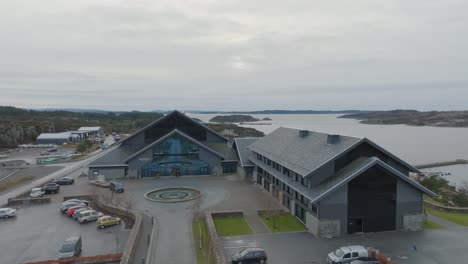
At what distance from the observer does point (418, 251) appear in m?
24.6

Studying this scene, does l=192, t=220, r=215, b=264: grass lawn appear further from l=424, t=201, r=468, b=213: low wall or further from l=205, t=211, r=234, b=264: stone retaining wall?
l=424, t=201, r=468, b=213: low wall

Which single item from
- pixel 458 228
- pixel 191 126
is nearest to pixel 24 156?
pixel 191 126

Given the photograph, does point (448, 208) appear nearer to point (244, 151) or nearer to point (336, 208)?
point (336, 208)

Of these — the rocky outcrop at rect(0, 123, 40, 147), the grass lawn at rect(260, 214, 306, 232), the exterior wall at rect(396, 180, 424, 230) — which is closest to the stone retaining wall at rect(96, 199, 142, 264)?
the grass lawn at rect(260, 214, 306, 232)

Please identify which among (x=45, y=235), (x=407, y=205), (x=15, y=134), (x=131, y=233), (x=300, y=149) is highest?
(x=300, y=149)

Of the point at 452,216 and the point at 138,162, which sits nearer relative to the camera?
the point at 452,216

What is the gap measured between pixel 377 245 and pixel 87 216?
24.3m

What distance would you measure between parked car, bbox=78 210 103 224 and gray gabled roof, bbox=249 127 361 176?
18.3 m

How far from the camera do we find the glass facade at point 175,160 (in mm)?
53125

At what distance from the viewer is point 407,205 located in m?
29.0

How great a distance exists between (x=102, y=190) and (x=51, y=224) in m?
12.7

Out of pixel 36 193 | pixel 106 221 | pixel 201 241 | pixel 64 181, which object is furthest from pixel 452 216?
pixel 64 181

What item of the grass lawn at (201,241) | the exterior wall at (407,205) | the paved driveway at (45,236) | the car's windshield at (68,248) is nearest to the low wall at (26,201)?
the paved driveway at (45,236)

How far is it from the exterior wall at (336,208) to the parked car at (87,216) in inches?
779
